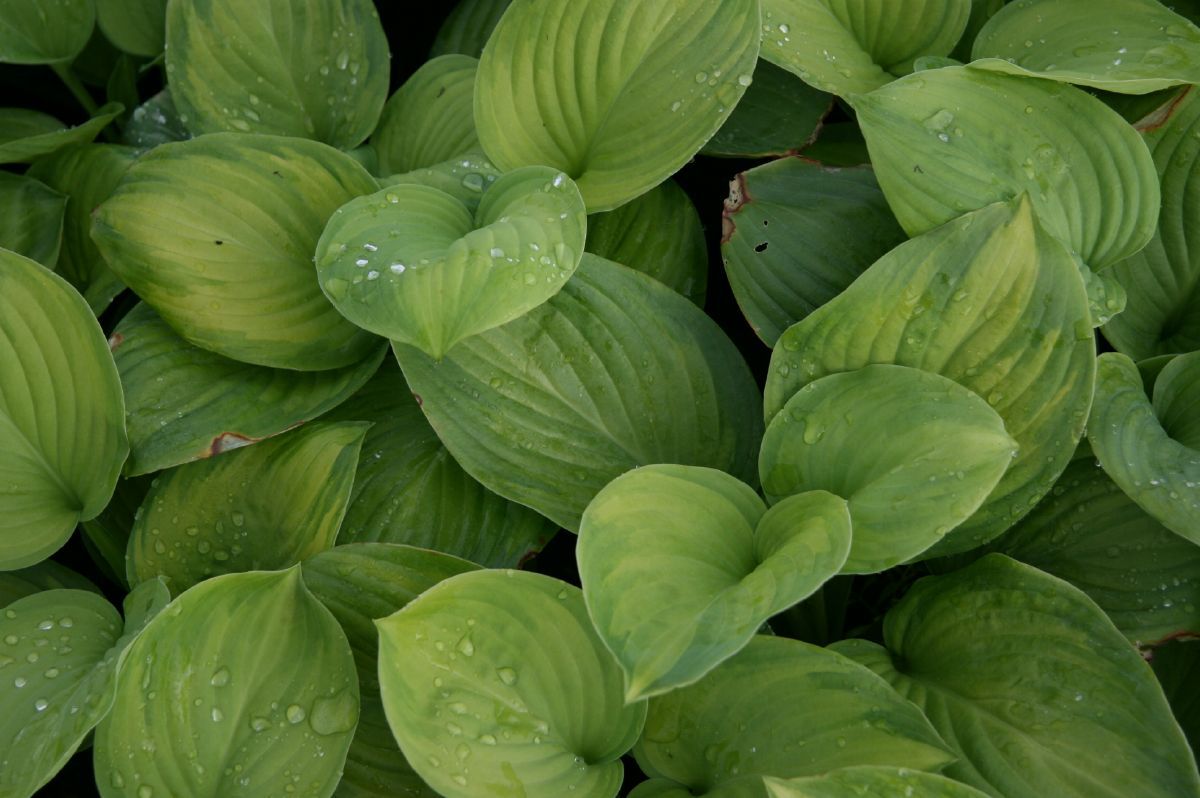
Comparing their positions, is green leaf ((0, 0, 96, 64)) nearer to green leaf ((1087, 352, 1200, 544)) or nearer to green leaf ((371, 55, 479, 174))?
green leaf ((371, 55, 479, 174))

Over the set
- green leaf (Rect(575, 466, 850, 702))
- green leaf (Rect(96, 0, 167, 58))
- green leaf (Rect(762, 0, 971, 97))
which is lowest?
green leaf (Rect(575, 466, 850, 702))

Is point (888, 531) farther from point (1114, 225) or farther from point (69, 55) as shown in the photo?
point (69, 55)

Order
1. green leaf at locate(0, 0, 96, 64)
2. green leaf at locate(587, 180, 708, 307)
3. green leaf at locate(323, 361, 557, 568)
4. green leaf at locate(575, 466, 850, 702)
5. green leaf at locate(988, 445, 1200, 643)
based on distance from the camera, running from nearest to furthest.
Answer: green leaf at locate(575, 466, 850, 702) → green leaf at locate(988, 445, 1200, 643) → green leaf at locate(323, 361, 557, 568) → green leaf at locate(587, 180, 708, 307) → green leaf at locate(0, 0, 96, 64)

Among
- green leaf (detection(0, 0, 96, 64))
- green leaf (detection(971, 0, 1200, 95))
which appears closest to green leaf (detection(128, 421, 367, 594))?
green leaf (detection(0, 0, 96, 64))

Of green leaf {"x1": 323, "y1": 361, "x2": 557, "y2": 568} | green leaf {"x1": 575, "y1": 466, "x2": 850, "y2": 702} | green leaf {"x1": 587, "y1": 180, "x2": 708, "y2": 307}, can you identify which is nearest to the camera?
green leaf {"x1": 575, "y1": 466, "x2": 850, "y2": 702}

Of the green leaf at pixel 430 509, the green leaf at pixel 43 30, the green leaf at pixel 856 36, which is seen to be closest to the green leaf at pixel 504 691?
the green leaf at pixel 430 509

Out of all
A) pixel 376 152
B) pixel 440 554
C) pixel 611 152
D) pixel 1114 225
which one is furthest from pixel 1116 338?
pixel 376 152

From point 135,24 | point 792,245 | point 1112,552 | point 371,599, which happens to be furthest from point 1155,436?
→ point 135,24
